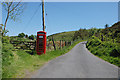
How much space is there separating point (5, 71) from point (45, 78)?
1.93m

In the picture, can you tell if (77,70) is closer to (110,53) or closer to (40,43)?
(40,43)

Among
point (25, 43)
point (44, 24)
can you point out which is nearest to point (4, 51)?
point (25, 43)

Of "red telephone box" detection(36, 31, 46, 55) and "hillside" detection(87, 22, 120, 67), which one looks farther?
"red telephone box" detection(36, 31, 46, 55)

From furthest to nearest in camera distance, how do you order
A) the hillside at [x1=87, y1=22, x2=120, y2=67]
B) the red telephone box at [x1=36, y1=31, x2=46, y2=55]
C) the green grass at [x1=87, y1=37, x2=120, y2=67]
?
the red telephone box at [x1=36, y1=31, x2=46, y2=55] < the hillside at [x1=87, y1=22, x2=120, y2=67] < the green grass at [x1=87, y1=37, x2=120, y2=67]

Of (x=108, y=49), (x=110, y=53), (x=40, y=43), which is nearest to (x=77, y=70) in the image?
(x=40, y=43)

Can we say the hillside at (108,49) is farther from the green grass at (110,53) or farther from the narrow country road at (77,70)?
the narrow country road at (77,70)

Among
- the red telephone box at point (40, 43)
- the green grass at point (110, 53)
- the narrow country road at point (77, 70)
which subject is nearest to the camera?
the narrow country road at point (77, 70)

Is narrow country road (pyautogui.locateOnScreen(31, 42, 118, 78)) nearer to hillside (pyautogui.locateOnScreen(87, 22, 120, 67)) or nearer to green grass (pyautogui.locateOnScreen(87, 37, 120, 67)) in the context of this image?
green grass (pyautogui.locateOnScreen(87, 37, 120, 67))

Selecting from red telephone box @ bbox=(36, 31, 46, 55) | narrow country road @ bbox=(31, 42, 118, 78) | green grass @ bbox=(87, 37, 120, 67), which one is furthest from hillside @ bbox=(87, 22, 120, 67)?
red telephone box @ bbox=(36, 31, 46, 55)

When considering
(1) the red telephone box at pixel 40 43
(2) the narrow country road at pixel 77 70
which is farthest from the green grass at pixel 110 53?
(1) the red telephone box at pixel 40 43

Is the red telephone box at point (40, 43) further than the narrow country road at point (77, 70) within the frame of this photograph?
Yes

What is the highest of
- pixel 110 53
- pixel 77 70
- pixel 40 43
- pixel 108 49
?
pixel 40 43

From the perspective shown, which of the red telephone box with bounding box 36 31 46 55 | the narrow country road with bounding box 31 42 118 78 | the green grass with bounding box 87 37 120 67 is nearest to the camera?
the narrow country road with bounding box 31 42 118 78

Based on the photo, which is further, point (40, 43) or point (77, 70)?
point (40, 43)
